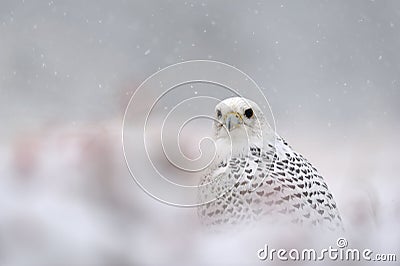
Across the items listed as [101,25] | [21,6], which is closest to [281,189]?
[101,25]

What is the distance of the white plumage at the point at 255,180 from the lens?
0.94 meters

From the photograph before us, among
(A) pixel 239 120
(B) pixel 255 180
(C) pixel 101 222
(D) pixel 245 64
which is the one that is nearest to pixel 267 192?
(B) pixel 255 180

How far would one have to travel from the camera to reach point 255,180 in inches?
39.6

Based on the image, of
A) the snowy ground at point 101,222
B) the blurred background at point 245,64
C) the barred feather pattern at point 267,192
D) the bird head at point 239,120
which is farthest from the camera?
the blurred background at point 245,64

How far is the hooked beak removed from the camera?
1061 mm

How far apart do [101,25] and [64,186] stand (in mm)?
780

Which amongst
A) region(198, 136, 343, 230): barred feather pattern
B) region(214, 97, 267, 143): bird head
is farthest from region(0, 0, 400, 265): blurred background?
region(214, 97, 267, 143): bird head

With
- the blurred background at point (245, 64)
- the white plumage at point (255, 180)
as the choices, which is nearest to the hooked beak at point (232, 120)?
the white plumage at point (255, 180)

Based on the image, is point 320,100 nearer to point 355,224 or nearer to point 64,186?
point 355,224

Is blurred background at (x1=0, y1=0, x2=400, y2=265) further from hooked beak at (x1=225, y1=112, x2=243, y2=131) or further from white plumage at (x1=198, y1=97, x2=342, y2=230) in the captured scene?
hooked beak at (x1=225, y1=112, x2=243, y2=131)

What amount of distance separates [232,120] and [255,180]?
0.42 ft

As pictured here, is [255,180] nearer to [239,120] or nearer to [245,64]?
[239,120]

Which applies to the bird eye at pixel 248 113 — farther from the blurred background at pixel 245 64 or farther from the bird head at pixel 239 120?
the blurred background at pixel 245 64

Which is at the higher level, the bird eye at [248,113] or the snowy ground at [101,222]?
the bird eye at [248,113]
